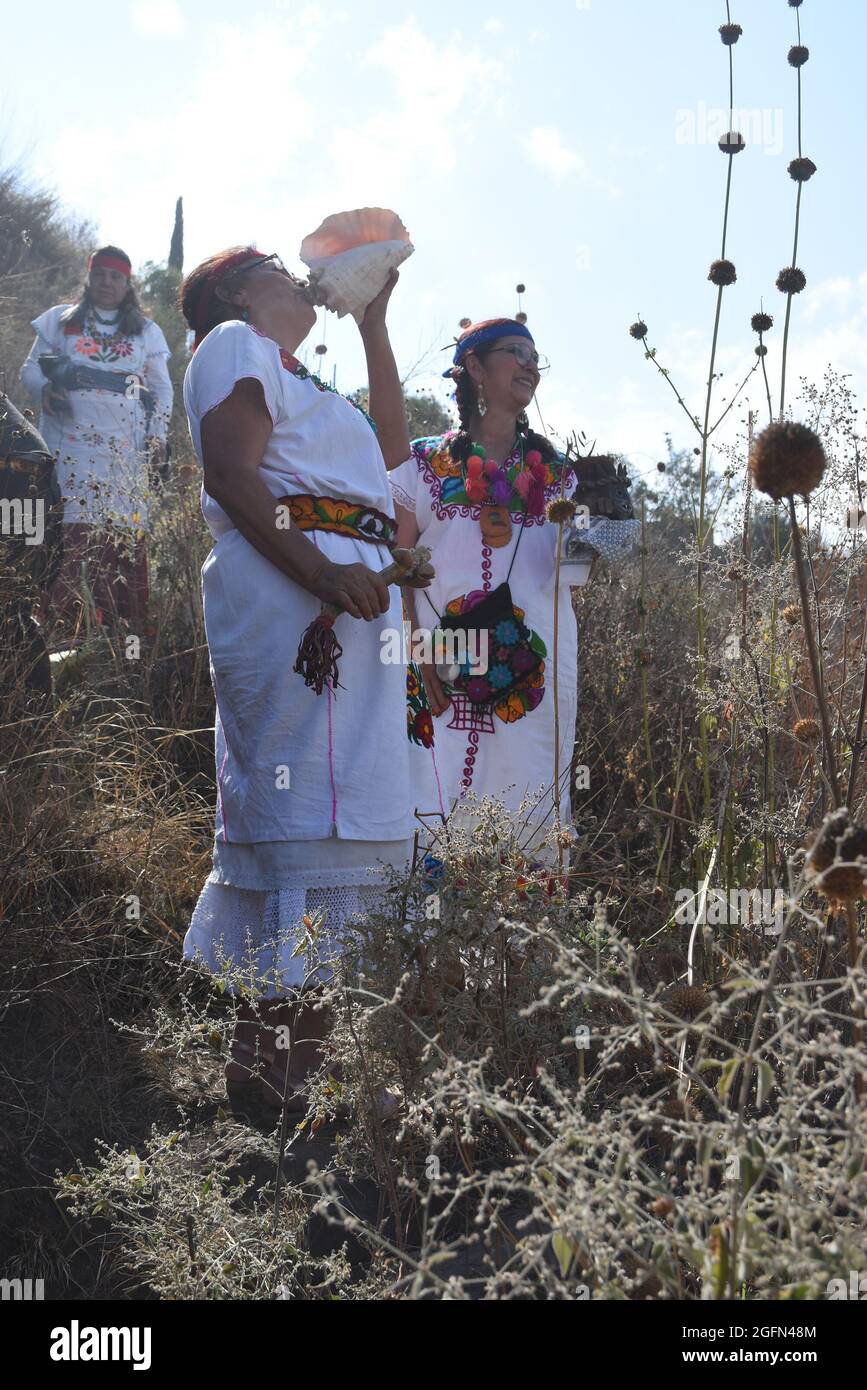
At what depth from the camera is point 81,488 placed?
5797 millimetres

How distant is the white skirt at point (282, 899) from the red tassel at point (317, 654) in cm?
32

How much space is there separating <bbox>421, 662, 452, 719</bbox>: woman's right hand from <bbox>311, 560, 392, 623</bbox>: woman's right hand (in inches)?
46.8

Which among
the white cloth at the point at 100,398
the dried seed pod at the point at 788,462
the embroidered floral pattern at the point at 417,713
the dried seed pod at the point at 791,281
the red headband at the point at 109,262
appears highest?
the red headband at the point at 109,262

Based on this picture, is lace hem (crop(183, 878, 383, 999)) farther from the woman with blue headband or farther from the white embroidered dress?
the woman with blue headband

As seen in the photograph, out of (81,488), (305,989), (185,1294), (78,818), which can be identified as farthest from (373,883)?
(81,488)

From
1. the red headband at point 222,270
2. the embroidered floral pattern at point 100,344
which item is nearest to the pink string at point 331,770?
the red headband at point 222,270

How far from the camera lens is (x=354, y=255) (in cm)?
296

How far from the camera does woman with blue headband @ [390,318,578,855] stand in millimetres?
3768

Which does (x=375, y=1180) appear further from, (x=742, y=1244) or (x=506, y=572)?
(x=506, y=572)

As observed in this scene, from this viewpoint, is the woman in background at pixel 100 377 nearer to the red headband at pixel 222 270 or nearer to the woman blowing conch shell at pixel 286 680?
the red headband at pixel 222 270

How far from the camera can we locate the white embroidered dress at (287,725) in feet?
8.33

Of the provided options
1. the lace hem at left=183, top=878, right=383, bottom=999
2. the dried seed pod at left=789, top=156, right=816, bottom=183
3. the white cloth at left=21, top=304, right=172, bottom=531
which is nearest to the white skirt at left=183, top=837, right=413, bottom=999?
the lace hem at left=183, top=878, right=383, bottom=999

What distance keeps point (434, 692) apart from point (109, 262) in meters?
3.89

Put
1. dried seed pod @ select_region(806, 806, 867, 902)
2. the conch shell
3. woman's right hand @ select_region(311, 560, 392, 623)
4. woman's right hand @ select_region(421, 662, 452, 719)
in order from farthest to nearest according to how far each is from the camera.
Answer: woman's right hand @ select_region(421, 662, 452, 719) < the conch shell < woman's right hand @ select_region(311, 560, 392, 623) < dried seed pod @ select_region(806, 806, 867, 902)
